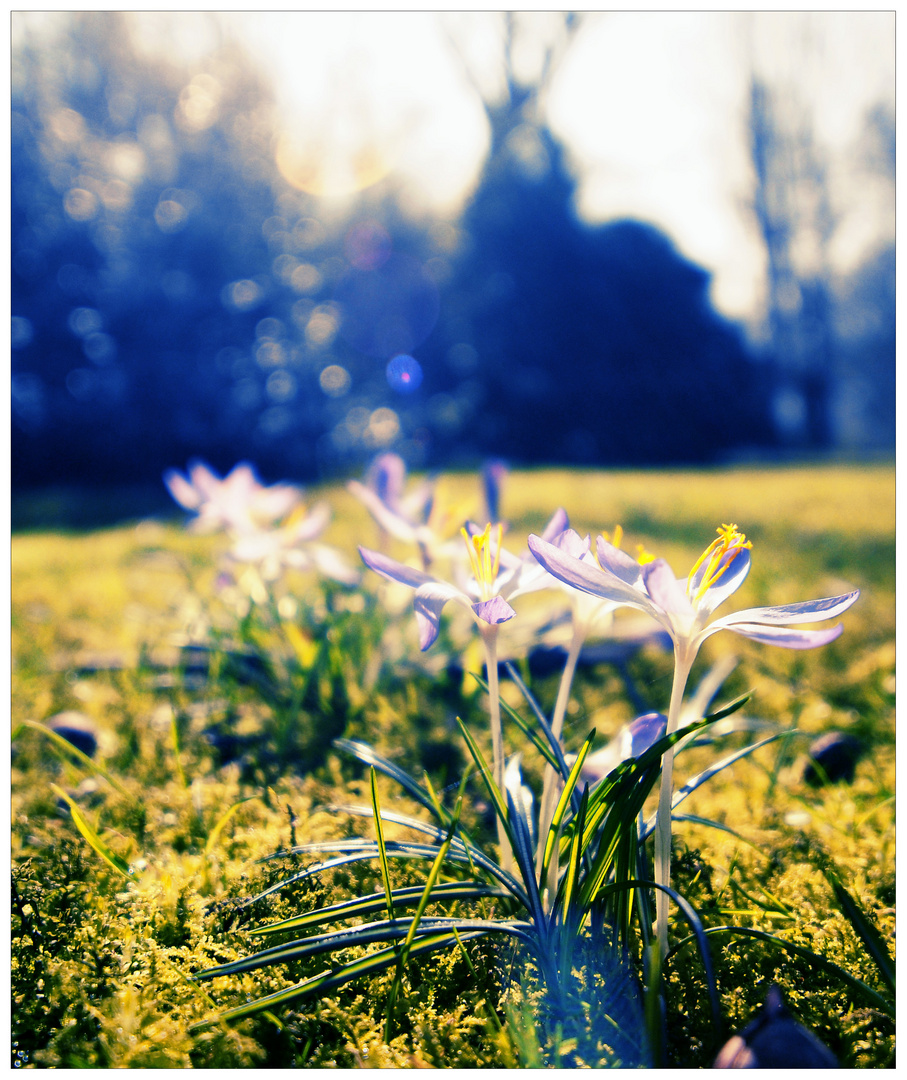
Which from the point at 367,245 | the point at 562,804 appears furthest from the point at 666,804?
the point at 367,245

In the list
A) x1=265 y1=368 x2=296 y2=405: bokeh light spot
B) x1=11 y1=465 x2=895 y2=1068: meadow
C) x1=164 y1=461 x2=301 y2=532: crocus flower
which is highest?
x1=265 y1=368 x2=296 y2=405: bokeh light spot

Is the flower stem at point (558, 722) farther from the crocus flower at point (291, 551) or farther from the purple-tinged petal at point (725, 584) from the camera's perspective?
the crocus flower at point (291, 551)

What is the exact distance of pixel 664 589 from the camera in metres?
0.68

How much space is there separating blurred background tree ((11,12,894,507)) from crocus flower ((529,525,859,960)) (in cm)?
405

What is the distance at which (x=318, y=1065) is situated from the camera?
74 cm

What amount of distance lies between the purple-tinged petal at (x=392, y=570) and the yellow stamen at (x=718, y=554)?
0.93 feet

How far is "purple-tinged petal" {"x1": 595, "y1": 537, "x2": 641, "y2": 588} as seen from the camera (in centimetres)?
70

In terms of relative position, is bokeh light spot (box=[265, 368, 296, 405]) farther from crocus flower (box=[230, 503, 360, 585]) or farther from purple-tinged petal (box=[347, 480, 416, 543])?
purple-tinged petal (box=[347, 480, 416, 543])

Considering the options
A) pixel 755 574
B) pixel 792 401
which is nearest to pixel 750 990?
pixel 755 574

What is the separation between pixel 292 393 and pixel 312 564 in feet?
19.7

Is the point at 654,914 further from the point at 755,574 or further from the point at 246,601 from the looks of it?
the point at 755,574

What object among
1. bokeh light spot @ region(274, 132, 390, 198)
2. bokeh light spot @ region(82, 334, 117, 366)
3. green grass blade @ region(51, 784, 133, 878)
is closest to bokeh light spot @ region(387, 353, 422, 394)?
bokeh light spot @ region(274, 132, 390, 198)

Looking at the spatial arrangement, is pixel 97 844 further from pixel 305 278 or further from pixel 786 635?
pixel 305 278

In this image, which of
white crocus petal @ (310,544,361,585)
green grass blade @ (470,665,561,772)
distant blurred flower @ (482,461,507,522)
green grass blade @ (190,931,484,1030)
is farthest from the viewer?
white crocus petal @ (310,544,361,585)
